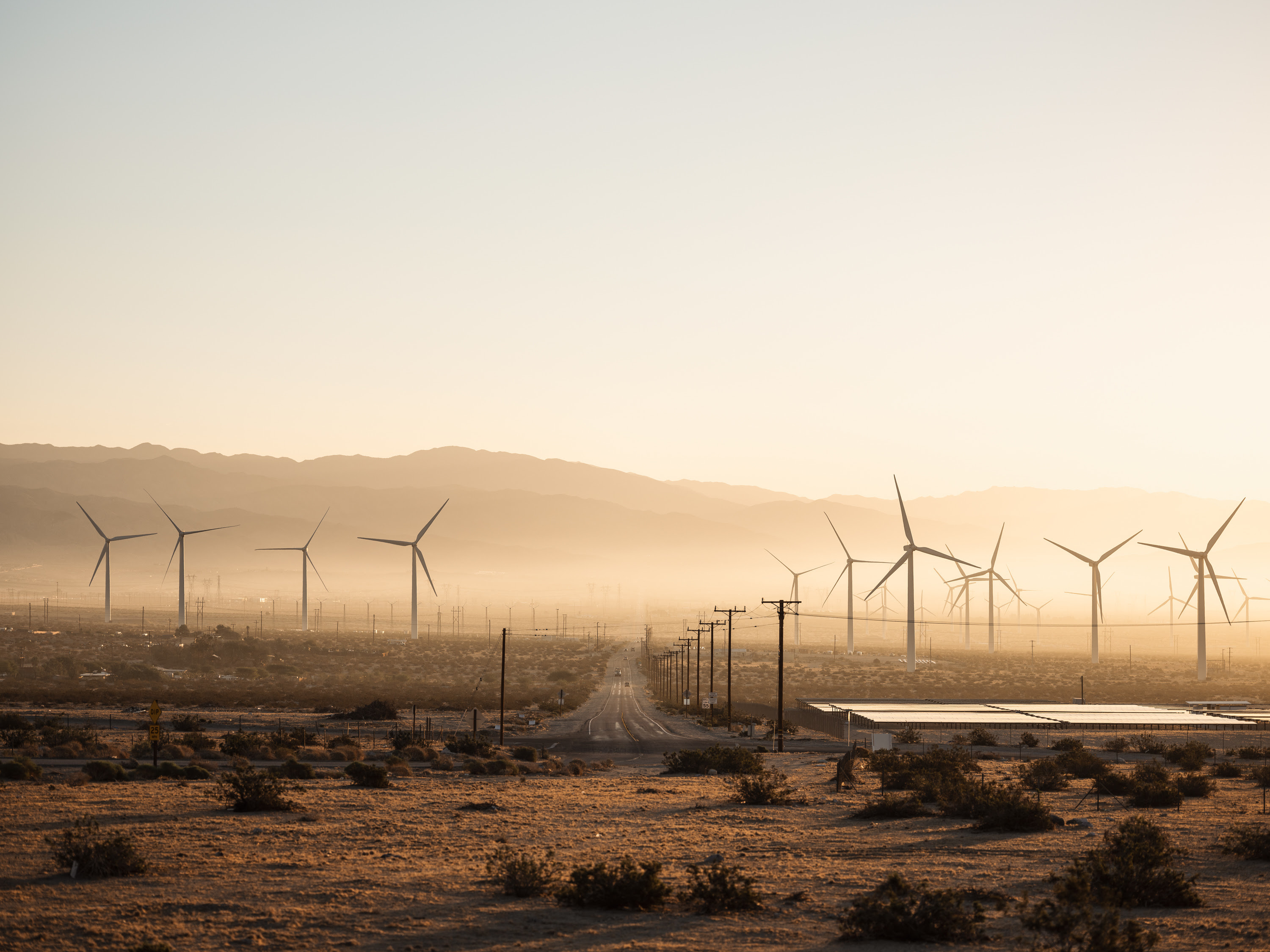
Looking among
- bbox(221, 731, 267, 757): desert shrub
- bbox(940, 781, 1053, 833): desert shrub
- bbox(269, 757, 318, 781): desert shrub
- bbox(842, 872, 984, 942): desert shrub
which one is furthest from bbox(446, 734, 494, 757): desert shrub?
bbox(842, 872, 984, 942): desert shrub

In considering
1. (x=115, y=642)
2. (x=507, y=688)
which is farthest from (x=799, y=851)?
(x=115, y=642)

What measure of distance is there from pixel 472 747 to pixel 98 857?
134 ft

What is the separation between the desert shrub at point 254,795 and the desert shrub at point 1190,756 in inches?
1899

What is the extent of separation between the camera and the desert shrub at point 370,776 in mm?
44344

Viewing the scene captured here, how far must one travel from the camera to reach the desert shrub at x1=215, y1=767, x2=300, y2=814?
35.1 metres

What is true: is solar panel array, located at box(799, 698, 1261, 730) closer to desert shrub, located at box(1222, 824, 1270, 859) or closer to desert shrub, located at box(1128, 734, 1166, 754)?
desert shrub, located at box(1128, 734, 1166, 754)

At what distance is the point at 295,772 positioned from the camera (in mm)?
47000

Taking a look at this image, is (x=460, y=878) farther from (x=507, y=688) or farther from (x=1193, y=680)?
(x=1193, y=680)

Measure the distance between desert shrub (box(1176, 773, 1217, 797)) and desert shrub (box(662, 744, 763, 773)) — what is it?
1958 cm

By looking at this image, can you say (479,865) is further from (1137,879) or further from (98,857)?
(1137,879)

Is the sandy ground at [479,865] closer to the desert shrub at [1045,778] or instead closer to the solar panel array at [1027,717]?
the desert shrub at [1045,778]

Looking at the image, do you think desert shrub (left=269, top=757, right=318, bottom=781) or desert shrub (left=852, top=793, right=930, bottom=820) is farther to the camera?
desert shrub (left=269, top=757, right=318, bottom=781)

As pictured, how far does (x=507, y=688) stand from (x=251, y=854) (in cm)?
11305

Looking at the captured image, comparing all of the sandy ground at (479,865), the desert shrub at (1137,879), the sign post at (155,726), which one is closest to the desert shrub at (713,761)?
the sandy ground at (479,865)
